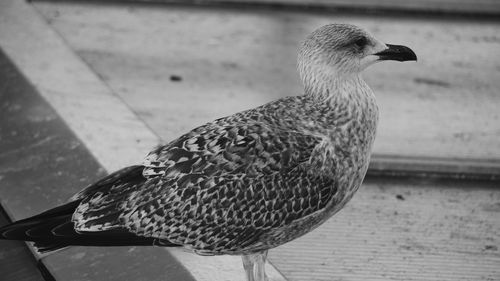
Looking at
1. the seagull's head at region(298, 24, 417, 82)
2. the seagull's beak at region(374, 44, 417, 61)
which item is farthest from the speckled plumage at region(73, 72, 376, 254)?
the seagull's beak at region(374, 44, 417, 61)

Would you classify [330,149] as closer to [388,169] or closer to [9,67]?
[388,169]

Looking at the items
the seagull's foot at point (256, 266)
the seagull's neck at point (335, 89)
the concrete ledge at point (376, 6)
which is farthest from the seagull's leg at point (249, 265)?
the concrete ledge at point (376, 6)

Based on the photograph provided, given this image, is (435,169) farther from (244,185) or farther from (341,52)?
(244,185)

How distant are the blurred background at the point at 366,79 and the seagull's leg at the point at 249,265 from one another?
0.36 metres

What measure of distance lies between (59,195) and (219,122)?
1151 millimetres

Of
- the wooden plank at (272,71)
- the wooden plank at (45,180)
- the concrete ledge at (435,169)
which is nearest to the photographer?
the wooden plank at (45,180)

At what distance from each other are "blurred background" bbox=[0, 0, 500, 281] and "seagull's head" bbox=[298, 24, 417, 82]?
39.5 inches

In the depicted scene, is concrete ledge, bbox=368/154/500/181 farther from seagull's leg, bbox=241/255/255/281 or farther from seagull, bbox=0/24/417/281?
seagull's leg, bbox=241/255/255/281

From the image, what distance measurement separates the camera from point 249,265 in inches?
166

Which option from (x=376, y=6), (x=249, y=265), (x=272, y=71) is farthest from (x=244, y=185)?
(x=376, y=6)

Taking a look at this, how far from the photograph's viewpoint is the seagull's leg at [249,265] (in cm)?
420

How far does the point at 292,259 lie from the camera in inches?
187

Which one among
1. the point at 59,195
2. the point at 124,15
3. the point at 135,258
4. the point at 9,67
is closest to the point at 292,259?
the point at 135,258

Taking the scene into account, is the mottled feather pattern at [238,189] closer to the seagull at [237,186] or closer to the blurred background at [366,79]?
the seagull at [237,186]
